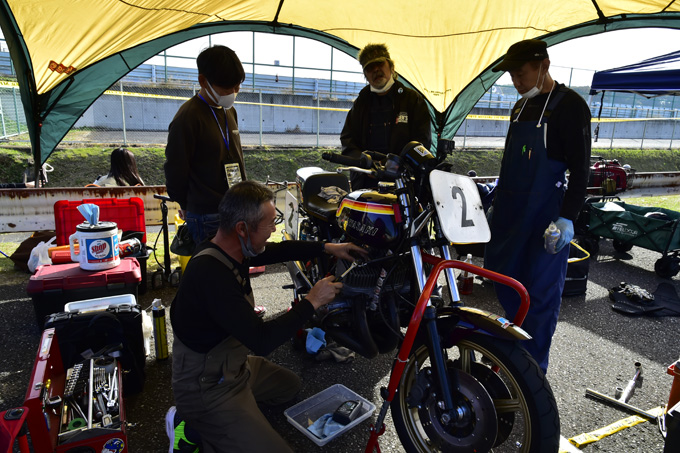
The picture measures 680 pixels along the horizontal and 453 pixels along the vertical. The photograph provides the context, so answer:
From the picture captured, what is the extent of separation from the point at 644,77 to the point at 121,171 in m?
6.19

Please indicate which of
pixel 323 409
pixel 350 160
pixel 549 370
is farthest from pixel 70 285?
pixel 549 370

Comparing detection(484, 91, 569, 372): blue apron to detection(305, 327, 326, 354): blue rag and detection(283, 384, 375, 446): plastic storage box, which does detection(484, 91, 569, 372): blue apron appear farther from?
detection(305, 327, 326, 354): blue rag

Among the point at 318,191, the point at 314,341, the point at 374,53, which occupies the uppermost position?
the point at 374,53

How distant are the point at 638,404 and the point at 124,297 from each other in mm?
3600

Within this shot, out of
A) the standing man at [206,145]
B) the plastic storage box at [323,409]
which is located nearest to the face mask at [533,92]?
the standing man at [206,145]

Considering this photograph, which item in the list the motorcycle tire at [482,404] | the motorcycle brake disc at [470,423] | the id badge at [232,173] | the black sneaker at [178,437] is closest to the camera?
the motorcycle tire at [482,404]

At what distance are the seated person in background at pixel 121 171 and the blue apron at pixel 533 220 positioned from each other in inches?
165

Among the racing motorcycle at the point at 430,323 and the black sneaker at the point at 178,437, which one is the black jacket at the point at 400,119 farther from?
the black sneaker at the point at 178,437

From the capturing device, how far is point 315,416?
2551 mm

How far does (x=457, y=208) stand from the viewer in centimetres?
216

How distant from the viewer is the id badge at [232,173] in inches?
121

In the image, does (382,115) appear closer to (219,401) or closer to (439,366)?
(439,366)

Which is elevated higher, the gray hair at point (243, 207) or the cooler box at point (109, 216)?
the gray hair at point (243, 207)

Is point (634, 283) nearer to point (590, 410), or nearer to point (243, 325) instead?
point (590, 410)
